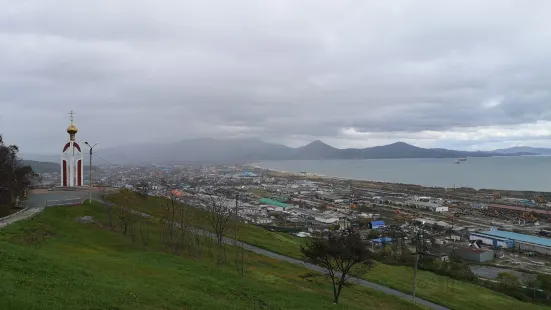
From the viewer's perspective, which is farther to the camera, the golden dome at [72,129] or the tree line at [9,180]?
the golden dome at [72,129]

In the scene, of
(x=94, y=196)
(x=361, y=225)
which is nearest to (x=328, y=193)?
(x=361, y=225)

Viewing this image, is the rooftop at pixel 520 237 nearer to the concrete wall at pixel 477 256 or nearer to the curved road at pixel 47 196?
the concrete wall at pixel 477 256

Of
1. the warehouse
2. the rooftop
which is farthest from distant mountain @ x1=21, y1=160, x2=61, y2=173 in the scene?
the rooftop

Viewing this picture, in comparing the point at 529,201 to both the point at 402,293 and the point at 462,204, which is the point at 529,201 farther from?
the point at 402,293

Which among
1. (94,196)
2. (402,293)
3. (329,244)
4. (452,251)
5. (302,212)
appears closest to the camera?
(329,244)

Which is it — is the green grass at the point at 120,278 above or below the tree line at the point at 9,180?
below

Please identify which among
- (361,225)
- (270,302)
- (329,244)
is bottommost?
(361,225)

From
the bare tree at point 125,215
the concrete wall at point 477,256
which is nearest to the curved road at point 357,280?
the bare tree at point 125,215
